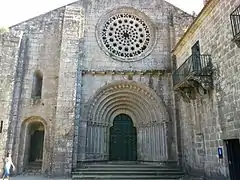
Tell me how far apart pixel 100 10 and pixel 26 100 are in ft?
19.5

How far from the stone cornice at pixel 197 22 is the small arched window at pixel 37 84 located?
22.4ft

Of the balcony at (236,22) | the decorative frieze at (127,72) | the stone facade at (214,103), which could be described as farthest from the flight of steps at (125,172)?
the balcony at (236,22)

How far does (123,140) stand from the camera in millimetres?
11484

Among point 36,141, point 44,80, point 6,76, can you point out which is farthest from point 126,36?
point 36,141

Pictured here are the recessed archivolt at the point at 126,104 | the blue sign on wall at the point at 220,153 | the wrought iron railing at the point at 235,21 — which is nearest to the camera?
the wrought iron railing at the point at 235,21

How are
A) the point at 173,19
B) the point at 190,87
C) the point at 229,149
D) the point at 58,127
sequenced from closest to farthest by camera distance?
1. the point at 229,149
2. the point at 190,87
3. the point at 58,127
4. the point at 173,19

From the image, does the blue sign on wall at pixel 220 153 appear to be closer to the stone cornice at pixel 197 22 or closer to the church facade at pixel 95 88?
the church facade at pixel 95 88

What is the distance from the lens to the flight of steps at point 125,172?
896cm

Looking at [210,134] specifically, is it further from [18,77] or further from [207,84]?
[18,77]

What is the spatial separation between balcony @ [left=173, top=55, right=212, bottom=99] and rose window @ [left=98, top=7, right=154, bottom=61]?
10.6 ft

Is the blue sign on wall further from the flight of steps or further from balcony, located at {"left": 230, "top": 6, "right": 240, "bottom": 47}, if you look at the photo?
balcony, located at {"left": 230, "top": 6, "right": 240, "bottom": 47}

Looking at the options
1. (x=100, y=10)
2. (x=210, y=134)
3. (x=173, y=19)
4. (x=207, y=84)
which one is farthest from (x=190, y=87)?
(x=100, y=10)

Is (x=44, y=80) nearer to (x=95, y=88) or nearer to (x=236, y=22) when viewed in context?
(x=95, y=88)

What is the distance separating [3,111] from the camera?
10.2m
